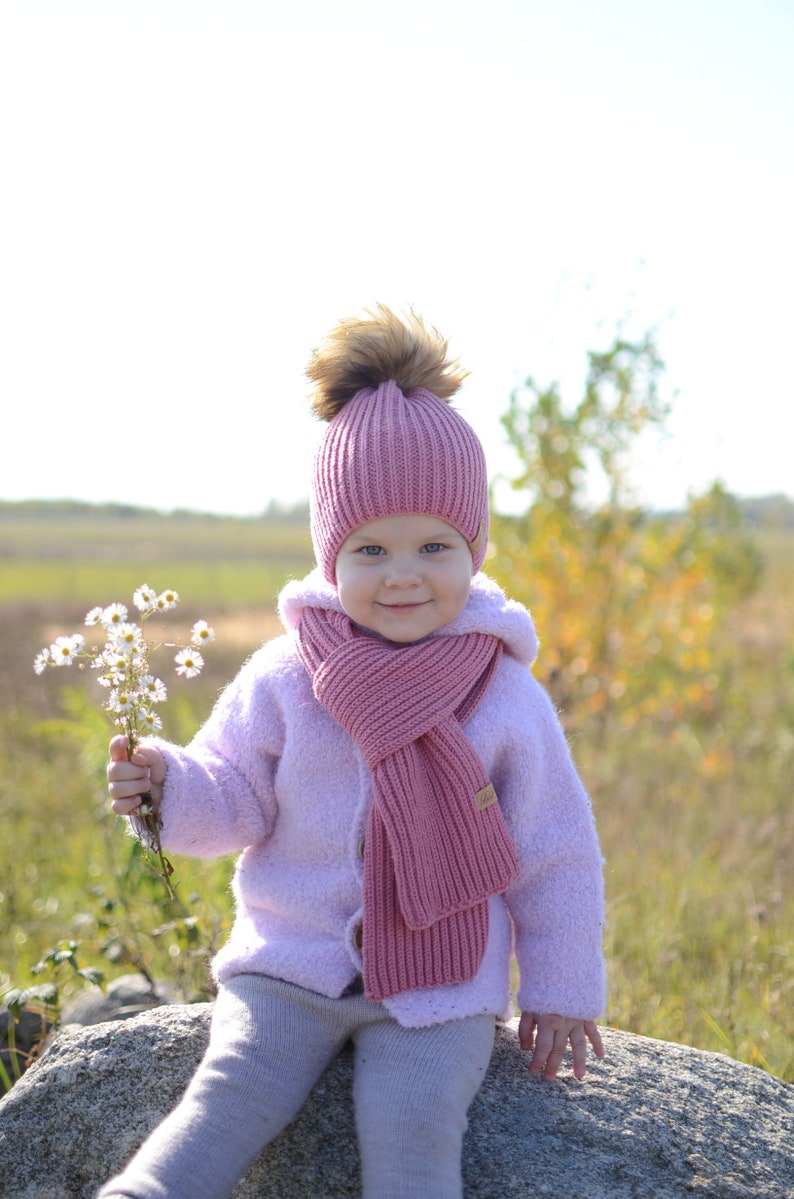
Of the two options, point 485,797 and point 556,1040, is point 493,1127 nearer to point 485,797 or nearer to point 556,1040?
point 556,1040

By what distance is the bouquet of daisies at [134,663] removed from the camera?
6.81ft

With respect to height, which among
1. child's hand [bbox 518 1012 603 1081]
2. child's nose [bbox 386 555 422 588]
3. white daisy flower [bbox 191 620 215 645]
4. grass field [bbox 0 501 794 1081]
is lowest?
grass field [bbox 0 501 794 1081]

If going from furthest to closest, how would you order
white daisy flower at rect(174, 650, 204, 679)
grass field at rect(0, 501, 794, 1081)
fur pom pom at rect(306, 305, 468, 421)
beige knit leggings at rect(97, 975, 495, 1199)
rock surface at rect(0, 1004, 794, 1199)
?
1. grass field at rect(0, 501, 794, 1081)
2. fur pom pom at rect(306, 305, 468, 421)
3. white daisy flower at rect(174, 650, 204, 679)
4. rock surface at rect(0, 1004, 794, 1199)
5. beige knit leggings at rect(97, 975, 495, 1199)

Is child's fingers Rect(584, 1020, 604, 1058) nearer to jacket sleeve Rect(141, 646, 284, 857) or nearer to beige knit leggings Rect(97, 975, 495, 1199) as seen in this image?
beige knit leggings Rect(97, 975, 495, 1199)

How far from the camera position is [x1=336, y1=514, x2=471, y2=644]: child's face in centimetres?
215

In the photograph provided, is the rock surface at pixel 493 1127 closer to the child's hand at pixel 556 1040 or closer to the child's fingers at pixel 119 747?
the child's hand at pixel 556 1040

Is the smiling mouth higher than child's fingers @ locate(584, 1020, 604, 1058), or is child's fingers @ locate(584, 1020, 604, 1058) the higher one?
the smiling mouth

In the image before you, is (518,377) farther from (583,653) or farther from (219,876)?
(219,876)

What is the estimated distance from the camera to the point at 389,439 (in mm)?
2143

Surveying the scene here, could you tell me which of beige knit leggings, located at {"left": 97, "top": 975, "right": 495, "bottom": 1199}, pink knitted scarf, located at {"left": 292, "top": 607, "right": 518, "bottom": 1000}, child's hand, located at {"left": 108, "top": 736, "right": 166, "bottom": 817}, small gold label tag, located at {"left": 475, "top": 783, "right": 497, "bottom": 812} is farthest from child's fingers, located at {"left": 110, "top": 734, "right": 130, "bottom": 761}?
small gold label tag, located at {"left": 475, "top": 783, "right": 497, "bottom": 812}

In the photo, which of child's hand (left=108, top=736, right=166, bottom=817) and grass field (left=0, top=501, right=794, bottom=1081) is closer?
child's hand (left=108, top=736, right=166, bottom=817)

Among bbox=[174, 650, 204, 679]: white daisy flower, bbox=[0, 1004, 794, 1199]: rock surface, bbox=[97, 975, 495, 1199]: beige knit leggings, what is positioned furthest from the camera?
bbox=[174, 650, 204, 679]: white daisy flower

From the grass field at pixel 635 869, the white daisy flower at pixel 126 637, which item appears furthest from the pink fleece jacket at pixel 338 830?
the grass field at pixel 635 869

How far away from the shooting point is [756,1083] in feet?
7.87
